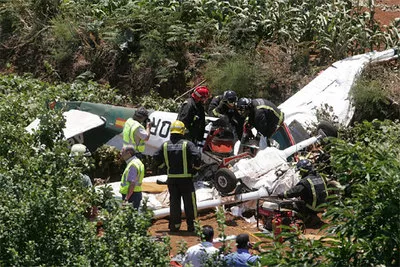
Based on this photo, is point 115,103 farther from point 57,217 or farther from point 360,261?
point 360,261

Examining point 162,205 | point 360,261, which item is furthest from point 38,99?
point 360,261

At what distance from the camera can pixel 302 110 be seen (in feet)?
62.0

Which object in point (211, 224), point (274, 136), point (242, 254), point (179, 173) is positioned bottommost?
point (211, 224)

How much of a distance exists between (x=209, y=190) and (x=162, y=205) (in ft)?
2.74

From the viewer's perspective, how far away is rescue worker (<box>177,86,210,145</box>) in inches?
682

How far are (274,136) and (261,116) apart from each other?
2.31ft

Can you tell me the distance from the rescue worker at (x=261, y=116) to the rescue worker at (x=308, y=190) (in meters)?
1.87

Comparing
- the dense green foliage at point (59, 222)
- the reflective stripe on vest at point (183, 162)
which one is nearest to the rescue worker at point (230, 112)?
the reflective stripe on vest at point (183, 162)

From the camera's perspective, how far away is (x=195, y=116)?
1739 cm

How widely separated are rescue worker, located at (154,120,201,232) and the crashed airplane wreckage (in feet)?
1.63

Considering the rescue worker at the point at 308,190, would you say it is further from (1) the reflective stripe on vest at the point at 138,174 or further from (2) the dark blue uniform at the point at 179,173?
(1) the reflective stripe on vest at the point at 138,174

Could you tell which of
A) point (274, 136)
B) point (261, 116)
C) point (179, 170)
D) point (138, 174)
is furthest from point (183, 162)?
point (274, 136)

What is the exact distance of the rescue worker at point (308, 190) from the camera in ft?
49.6

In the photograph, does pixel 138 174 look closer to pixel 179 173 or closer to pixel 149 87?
pixel 179 173
